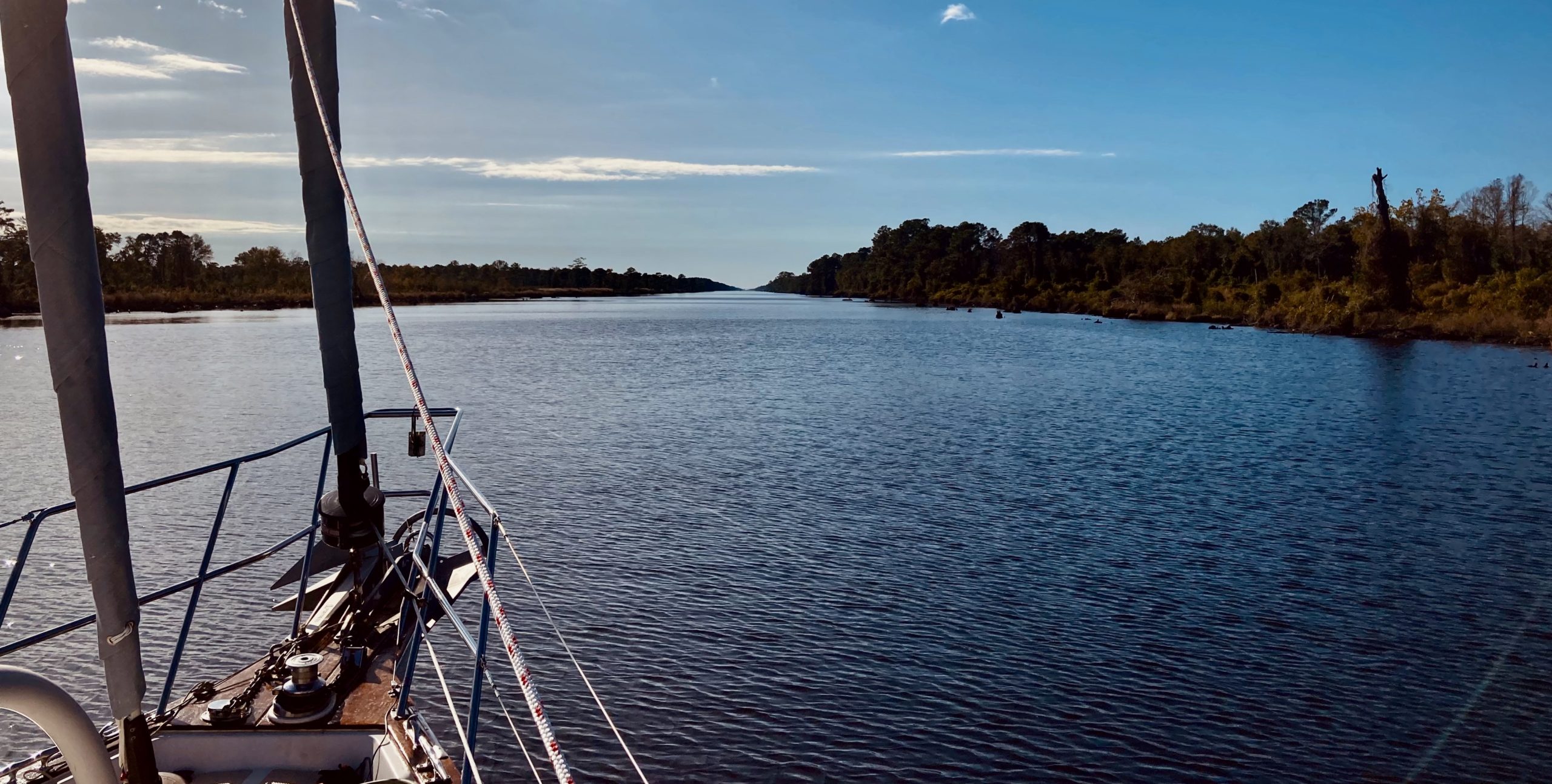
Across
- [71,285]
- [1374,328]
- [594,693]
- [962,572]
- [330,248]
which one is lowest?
[962,572]

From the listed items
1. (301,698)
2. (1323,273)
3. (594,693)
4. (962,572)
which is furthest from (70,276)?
(1323,273)

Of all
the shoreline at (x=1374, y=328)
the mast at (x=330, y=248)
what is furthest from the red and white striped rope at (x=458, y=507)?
the shoreline at (x=1374, y=328)

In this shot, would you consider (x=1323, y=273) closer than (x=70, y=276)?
No

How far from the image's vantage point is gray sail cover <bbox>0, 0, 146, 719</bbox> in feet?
13.1

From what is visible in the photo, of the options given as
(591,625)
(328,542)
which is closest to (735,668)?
(591,625)

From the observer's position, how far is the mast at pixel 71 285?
13.1ft

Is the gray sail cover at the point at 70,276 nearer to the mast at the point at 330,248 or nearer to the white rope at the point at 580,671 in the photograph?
the white rope at the point at 580,671

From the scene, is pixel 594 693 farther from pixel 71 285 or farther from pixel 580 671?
pixel 71 285

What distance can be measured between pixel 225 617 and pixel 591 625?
475cm

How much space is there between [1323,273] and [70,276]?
115 m

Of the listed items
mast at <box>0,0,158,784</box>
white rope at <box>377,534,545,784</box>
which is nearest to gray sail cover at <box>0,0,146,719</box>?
mast at <box>0,0,158,784</box>

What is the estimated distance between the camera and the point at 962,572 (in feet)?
52.4

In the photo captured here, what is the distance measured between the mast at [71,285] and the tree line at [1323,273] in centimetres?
6852

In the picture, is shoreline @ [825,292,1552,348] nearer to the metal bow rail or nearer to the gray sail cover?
the metal bow rail
